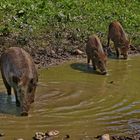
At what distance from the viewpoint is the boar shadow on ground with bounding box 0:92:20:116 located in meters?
9.59

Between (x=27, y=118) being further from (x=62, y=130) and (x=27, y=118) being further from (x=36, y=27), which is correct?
(x=36, y=27)

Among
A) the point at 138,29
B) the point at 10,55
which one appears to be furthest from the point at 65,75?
the point at 138,29

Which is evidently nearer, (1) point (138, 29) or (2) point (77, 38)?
(2) point (77, 38)

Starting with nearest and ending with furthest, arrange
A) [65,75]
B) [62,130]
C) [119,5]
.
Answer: [62,130], [65,75], [119,5]

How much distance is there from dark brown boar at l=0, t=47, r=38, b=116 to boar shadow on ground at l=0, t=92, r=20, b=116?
155mm

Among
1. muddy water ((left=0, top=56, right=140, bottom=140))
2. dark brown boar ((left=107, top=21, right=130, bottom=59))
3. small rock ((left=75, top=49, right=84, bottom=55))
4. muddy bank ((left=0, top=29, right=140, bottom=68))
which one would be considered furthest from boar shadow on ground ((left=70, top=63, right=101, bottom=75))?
dark brown boar ((left=107, top=21, right=130, bottom=59))

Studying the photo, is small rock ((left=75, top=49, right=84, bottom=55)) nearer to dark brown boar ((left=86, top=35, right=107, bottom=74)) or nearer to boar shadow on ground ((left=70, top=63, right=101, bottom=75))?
boar shadow on ground ((left=70, top=63, right=101, bottom=75))

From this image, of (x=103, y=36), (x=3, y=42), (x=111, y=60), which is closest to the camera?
(x=3, y=42)

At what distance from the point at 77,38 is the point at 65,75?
3.72m

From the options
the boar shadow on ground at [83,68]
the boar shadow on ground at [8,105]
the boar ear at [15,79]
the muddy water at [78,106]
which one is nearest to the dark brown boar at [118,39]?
the boar shadow on ground at [83,68]

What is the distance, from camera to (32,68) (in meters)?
9.94

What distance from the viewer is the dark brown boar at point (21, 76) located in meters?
9.51

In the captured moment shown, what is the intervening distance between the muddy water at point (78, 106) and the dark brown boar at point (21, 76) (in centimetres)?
25

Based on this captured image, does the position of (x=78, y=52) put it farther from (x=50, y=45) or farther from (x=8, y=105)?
(x=8, y=105)
